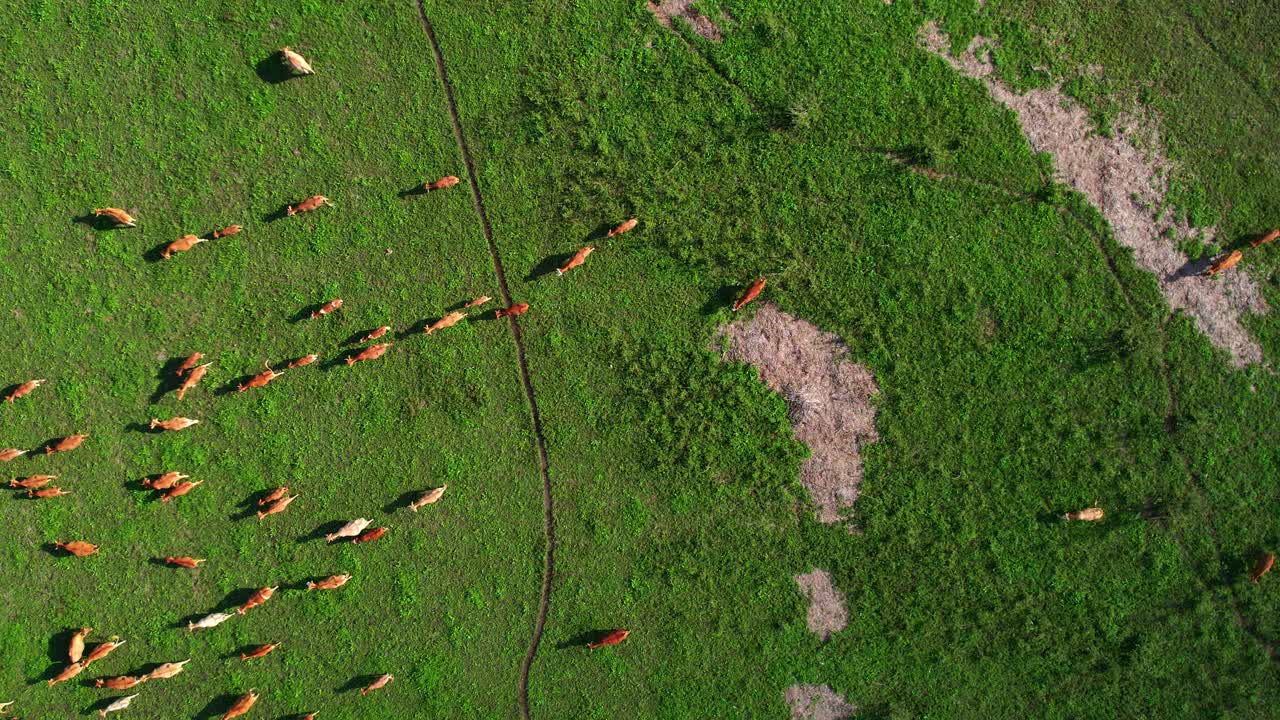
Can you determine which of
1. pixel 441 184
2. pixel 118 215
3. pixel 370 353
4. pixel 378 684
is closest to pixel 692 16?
pixel 441 184

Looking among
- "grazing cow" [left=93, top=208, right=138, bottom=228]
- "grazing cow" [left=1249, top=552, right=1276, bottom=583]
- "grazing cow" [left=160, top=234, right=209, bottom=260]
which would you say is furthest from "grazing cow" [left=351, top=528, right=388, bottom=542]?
"grazing cow" [left=1249, top=552, right=1276, bottom=583]

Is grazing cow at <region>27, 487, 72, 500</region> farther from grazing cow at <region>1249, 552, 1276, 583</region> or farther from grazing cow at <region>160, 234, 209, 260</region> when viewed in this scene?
grazing cow at <region>1249, 552, 1276, 583</region>

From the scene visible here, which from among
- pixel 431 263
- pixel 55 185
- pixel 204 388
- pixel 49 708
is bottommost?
pixel 49 708

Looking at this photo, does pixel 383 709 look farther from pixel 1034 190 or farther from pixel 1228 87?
pixel 1228 87

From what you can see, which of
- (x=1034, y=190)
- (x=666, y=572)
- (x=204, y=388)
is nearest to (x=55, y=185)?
(x=204, y=388)

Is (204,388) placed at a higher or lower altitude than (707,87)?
lower

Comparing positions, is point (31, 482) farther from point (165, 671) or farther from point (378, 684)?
point (378, 684)
